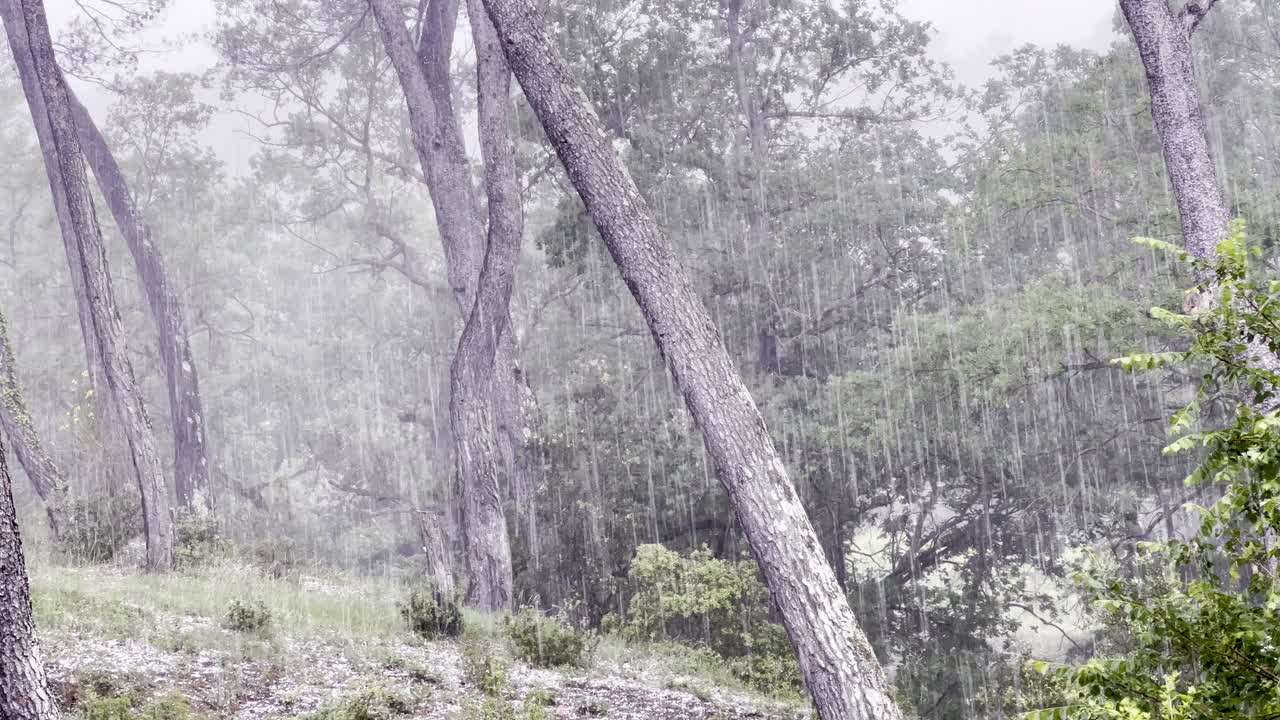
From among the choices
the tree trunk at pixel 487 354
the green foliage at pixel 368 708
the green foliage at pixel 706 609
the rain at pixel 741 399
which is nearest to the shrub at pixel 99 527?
the rain at pixel 741 399

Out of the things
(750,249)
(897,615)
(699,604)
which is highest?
(750,249)

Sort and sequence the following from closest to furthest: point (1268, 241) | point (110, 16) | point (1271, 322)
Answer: point (1271, 322), point (1268, 241), point (110, 16)

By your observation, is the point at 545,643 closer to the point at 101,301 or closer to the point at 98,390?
the point at 101,301

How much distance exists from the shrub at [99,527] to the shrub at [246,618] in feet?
16.3

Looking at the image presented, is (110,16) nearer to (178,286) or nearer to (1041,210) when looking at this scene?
(178,286)

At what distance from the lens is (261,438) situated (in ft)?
105

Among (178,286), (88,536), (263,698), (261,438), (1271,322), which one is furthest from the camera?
(261,438)

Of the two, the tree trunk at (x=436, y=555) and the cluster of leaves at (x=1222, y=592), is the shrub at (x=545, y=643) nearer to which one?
the tree trunk at (x=436, y=555)

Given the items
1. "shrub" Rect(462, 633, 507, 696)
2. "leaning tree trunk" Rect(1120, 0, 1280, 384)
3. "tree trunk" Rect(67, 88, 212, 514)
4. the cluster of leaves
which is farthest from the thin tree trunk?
the cluster of leaves

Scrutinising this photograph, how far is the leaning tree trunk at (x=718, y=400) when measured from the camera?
635cm

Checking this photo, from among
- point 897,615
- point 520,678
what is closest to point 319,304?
point 897,615

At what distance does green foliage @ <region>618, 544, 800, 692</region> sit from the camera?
488 inches

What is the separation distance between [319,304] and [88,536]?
2098cm

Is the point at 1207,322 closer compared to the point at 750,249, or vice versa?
the point at 1207,322
